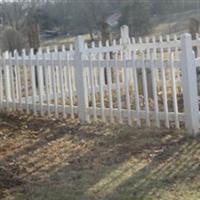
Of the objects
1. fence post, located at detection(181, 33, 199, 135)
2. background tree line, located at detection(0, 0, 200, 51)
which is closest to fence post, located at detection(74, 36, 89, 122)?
fence post, located at detection(181, 33, 199, 135)

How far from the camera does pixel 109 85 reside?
892cm

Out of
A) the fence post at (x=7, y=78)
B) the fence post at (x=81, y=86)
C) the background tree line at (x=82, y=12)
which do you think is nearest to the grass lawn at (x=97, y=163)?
the fence post at (x=81, y=86)

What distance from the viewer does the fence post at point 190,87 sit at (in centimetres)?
783

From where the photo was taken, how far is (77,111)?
959cm

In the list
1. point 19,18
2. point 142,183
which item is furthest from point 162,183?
point 19,18

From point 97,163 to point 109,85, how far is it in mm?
2233

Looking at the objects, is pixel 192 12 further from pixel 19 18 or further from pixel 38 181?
pixel 38 181

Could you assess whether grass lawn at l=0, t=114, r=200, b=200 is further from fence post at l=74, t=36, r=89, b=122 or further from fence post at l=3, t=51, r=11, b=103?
fence post at l=3, t=51, r=11, b=103

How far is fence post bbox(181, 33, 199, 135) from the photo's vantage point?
7828mm

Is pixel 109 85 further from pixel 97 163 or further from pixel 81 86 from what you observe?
pixel 97 163

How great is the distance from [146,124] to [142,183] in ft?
8.45

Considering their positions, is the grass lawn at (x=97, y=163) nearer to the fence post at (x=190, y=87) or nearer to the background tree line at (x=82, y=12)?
the fence post at (x=190, y=87)

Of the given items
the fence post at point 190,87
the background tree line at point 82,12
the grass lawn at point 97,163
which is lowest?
the grass lawn at point 97,163

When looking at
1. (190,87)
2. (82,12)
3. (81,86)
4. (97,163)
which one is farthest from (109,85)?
(82,12)
